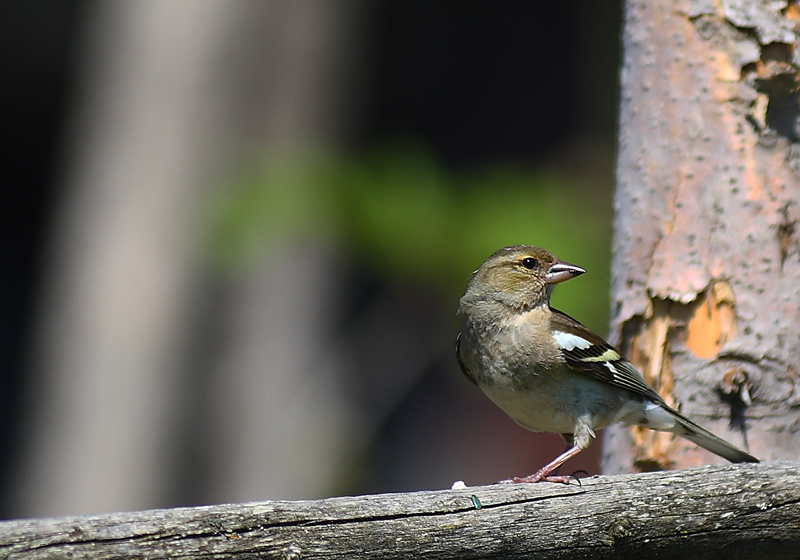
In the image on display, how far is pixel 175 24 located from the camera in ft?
22.9

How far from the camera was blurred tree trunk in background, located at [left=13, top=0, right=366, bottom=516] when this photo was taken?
6738mm

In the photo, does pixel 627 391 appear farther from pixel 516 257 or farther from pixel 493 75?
pixel 493 75

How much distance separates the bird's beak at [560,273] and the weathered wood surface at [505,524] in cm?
173

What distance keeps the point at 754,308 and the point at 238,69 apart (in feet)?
16.8

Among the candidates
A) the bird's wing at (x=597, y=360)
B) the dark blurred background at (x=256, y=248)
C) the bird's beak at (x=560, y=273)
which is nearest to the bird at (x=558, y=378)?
the bird's wing at (x=597, y=360)

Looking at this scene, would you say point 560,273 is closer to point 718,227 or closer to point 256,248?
point 718,227

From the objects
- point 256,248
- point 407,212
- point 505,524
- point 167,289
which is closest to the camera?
point 505,524

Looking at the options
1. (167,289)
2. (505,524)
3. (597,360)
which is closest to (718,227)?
(597,360)

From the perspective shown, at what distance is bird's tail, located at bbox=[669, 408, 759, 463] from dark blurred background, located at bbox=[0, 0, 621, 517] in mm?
1907

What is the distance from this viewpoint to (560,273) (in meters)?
3.96

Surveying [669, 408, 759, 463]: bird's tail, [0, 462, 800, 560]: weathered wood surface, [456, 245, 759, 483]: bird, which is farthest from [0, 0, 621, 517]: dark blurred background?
[0, 462, 800, 560]: weathered wood surface

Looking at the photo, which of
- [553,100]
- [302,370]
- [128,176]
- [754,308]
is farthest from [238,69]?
[754,308]

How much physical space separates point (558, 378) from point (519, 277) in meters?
0.65

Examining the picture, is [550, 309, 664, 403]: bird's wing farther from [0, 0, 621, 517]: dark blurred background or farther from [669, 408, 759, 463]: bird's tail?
[0, 0, 621, 517]: dark blurred background
